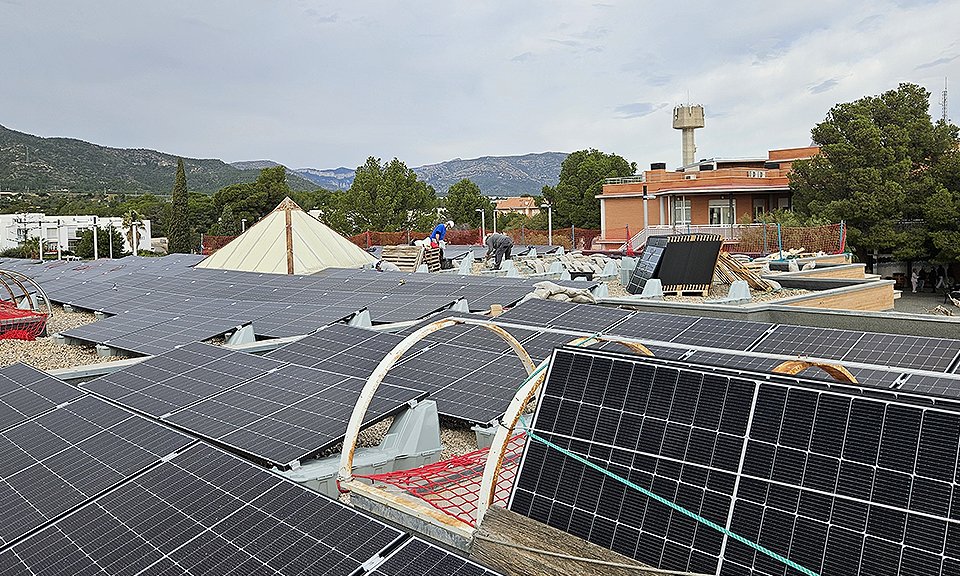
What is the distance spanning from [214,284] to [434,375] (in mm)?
14817

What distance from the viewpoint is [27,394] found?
937 cm

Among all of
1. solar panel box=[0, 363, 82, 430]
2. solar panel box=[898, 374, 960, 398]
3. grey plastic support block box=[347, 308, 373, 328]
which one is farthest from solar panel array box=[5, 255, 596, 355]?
solar panel box=[898, 374, 960, 398]

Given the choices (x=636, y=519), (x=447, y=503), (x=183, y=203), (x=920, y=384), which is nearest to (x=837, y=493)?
(x=636, y=519)

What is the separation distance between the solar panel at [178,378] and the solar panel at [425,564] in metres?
4.94

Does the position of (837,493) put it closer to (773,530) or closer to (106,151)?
(773,530)

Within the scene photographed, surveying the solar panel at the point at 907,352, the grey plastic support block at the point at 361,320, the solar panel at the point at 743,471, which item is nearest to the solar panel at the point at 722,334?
the solar panel at the point at 907,352

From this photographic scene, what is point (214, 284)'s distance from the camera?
897 inches

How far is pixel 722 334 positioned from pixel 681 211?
48621 mm

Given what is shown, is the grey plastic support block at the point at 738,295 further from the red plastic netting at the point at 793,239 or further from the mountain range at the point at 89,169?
the mountain range at the point at 89,169

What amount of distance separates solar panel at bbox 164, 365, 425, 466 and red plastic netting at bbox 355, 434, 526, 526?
74 cm

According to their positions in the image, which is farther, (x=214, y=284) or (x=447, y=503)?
(x=214, y=284)

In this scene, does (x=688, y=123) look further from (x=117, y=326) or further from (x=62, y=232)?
(x=117, y=326)

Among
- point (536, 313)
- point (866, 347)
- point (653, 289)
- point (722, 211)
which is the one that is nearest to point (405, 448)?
point (536, 313)

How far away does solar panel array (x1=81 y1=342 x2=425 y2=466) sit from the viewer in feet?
25.1
